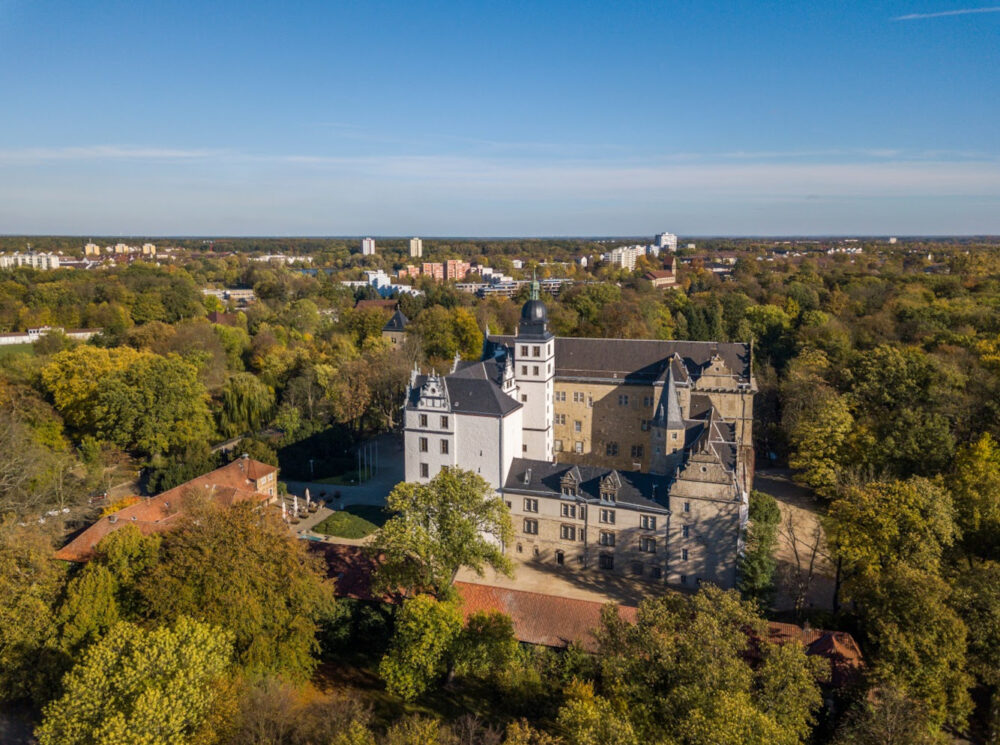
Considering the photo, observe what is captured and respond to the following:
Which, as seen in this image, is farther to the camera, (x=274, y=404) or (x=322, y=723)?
(x=274, y=404)

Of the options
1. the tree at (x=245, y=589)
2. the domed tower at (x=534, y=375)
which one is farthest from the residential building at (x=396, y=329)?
the tree at (x=245, y=589)

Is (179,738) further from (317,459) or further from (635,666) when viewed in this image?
(317,459)

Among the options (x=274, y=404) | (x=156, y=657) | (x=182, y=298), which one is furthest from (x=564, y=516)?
(x=182, y=298)

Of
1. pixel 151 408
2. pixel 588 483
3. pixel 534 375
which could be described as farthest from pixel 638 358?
pixel 151 408

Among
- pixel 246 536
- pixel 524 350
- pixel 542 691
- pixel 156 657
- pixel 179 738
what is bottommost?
pixel 542 691

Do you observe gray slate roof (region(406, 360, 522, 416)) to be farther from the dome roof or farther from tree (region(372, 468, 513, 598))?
tree (region(372, 468, 513, 598))

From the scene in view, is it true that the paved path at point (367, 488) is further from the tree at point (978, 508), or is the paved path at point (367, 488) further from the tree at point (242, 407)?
the tree at point (978, 508)

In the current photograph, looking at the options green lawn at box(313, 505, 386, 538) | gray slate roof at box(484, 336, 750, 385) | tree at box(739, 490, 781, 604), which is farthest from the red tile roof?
tree at box(739, 490, 781, 604)
